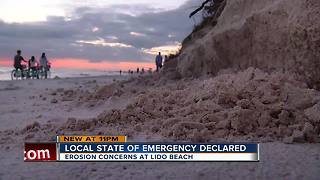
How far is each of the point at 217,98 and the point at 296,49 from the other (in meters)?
1.44

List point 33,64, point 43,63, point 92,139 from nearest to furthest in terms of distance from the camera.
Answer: point 92,139, point 33,64, point 43,63

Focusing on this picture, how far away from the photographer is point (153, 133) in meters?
5.06

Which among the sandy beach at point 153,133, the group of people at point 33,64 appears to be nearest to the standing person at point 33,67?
the group of people at point 33,64

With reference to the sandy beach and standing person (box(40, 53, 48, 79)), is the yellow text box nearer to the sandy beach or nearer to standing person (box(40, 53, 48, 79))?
the sandy beach

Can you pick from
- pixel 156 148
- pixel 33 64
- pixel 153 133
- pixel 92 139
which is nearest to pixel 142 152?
pixel 156 148

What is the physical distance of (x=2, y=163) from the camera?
13.6ft

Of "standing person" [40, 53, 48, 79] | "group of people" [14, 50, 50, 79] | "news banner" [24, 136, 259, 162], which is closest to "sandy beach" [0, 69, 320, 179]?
"news banner" [24, 136, 259, 162]

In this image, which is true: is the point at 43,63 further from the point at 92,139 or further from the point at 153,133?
the point at 92,139

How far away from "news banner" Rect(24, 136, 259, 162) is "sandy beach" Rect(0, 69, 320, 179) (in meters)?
0.07

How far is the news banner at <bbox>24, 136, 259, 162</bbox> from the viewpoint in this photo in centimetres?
394

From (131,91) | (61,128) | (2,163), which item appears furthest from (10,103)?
(2,163)

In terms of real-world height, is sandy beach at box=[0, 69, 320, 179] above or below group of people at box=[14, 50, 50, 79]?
below

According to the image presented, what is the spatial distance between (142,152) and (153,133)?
3.47ft

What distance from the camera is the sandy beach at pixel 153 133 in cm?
374
